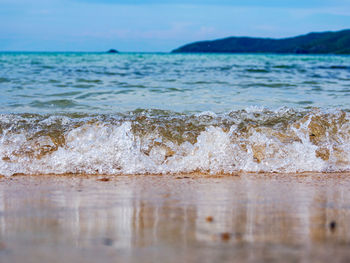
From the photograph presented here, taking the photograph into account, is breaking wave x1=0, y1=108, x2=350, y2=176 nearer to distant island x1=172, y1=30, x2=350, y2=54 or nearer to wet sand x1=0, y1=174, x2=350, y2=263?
wet sand x1=0, y1=174, x2=350, y2=263

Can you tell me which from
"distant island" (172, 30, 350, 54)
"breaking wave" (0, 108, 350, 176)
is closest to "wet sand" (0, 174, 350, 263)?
"breaking wave" (0, 108, 350, 176)

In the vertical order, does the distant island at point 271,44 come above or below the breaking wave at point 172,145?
above

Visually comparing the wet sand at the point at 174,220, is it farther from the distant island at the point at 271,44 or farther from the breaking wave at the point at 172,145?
the distant island at the point at 271,44

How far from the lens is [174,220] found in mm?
2182

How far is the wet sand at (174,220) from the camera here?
173cm

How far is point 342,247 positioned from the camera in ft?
5.88

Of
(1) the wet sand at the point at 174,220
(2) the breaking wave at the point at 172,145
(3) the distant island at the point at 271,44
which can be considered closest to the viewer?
(1) the wet sand at the point at 174,220

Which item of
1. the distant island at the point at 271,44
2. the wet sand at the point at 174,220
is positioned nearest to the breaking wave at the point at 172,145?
the wet sand at the point at 174,220

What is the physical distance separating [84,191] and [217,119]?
193 cm

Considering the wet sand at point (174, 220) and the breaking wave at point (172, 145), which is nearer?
the wet sand at point (174, 220)

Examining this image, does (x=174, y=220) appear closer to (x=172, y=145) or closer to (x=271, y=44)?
(x=172, y=145)

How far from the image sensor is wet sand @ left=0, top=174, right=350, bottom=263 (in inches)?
68.0

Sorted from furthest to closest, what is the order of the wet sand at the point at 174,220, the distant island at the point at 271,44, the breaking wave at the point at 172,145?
the distant island at the point at 271,44
the breaking wave at the point at 172,145
the wet sand at the point at 174,220

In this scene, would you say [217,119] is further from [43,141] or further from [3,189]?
[3,189]
